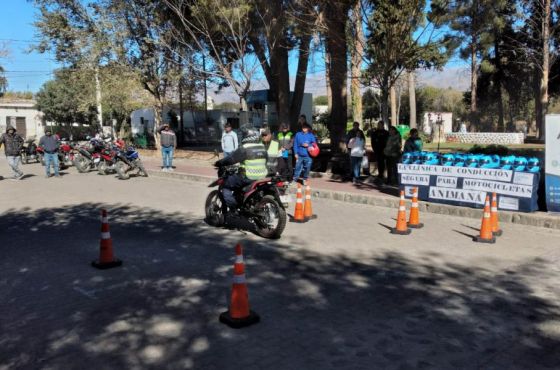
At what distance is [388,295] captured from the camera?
5277mm

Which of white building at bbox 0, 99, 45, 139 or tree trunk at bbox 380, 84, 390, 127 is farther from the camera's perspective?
white building at bbox 0, 99, 45, 139

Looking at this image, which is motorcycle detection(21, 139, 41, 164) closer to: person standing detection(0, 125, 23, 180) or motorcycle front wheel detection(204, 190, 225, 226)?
person standing detection(0, 125, 23, 180)

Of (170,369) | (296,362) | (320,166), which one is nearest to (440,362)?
(296,362)

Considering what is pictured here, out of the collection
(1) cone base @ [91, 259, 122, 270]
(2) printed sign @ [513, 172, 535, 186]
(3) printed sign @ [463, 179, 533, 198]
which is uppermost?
(2) printed sign @ [513, 172, 535, 186]

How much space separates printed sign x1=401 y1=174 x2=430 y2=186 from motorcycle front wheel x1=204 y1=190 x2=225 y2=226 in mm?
4410

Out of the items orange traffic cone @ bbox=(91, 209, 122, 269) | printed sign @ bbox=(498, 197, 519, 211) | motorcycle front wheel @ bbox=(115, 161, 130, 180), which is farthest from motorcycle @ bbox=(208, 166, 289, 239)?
motorcycle front wheel @ bbox=(115, 161, 130, 180)

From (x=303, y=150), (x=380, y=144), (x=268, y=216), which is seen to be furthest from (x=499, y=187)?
(x=303, y=150)

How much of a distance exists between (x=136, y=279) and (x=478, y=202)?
6846 millimetres

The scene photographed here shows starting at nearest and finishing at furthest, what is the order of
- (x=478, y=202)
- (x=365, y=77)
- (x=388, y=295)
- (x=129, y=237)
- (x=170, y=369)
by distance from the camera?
(x=170, y=369)
(x=388, y=295)
(x=129, y=237)
(x=478, y=202)
(x=365, y=77)

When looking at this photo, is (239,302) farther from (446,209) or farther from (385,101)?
(385,101)

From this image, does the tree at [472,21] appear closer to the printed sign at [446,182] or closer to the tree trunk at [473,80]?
the tree trunk at [473,80]

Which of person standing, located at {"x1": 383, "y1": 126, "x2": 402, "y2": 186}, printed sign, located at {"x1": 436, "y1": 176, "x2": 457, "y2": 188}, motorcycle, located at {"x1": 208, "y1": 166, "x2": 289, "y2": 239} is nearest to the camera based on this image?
motorcycle, located at {"x1": 208, "y1": 166, "x2": 289, "y2": 239}

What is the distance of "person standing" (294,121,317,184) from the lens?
13.5 m

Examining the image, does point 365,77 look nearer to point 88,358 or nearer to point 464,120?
point 88,358
